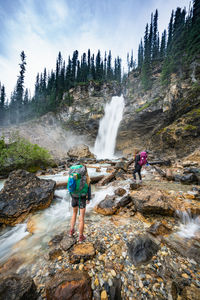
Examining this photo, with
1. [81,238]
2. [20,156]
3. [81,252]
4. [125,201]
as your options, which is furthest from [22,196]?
[20,156]

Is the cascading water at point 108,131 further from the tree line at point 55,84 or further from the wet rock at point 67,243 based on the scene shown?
the wet rock at point 67,243

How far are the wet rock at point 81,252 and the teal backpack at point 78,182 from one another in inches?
44.8

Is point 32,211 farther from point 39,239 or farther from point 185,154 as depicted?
point 185,154

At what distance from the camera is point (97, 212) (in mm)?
4844

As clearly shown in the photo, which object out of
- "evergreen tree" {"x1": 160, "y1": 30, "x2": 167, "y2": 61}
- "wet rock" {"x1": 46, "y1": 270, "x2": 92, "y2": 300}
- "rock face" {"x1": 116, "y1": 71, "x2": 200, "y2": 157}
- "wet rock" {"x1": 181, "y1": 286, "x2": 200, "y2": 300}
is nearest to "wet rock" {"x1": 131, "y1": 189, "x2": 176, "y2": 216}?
"wet rock" {"x1": 181, "y1": 286, "x2": 200, "y2": 300}

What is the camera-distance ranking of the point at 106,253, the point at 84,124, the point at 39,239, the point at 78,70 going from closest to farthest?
the point at 106,253 < the point at 39,239 < the point at 84,124 < the point at 78,70

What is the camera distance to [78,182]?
10.1 feet

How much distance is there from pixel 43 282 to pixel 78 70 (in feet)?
217

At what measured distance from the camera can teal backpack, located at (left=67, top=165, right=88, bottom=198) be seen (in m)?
3.01

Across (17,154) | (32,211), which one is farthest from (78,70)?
(32,211)

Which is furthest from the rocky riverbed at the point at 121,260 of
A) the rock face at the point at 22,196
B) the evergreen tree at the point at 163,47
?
the evergreen tree at the point at 163,47

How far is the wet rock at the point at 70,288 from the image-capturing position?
5.50 feet

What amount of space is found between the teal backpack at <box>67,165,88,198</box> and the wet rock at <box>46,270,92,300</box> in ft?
4.95

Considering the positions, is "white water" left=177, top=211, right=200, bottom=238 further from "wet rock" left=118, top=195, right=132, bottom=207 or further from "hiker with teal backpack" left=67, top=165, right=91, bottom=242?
"hiker with teal backpack" left=67, top=165, right=91, bottom=242
